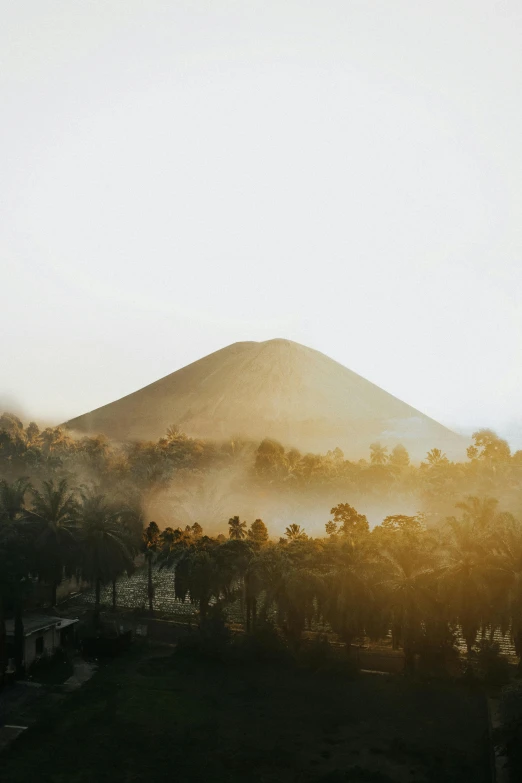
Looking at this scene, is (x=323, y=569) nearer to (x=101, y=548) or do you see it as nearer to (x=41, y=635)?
(x=101, y=548)

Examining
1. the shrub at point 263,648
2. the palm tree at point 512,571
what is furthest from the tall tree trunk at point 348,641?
the palm tree at point 512,571

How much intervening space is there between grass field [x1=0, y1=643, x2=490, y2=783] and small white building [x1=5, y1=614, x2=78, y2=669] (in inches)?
136

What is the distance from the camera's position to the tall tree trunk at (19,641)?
33.8 meters

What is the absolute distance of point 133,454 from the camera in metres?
134

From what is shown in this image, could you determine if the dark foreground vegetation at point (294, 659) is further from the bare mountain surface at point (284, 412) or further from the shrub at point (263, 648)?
the bare mountain surface at point (284, 412)

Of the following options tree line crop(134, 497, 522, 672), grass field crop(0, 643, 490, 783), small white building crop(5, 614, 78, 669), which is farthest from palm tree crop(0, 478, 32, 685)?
tree line crop(134, 497, 522, 672)

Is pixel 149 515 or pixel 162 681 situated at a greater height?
pixel 149 515

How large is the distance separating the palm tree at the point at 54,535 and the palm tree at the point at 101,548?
857 millimetres

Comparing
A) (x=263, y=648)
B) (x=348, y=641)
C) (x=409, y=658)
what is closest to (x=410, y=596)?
(x=409, y=658)

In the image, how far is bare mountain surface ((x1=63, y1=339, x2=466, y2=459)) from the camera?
166m

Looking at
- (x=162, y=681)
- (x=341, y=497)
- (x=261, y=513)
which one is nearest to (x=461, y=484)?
(x=341, y=497)

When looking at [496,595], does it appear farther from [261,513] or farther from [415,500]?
[261,513]

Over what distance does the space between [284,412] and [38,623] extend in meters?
141

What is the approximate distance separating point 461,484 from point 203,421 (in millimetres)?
97636
